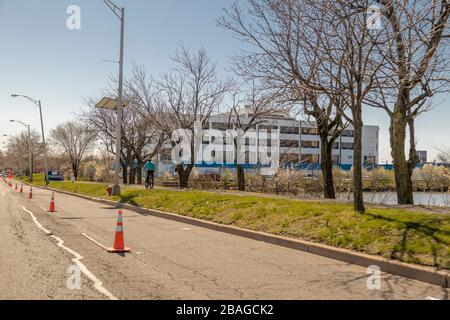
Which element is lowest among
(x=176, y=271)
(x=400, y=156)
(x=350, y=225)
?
(x=176, y=271)

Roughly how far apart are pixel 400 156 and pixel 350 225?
296 inches

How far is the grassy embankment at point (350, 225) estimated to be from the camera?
26.8 ft

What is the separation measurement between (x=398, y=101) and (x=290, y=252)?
8.42 m

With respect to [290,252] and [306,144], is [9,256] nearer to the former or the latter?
[290,252]

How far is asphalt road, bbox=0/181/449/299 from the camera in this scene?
6227 millimetres

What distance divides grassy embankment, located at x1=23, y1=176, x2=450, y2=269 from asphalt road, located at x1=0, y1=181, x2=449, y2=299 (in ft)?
2.15

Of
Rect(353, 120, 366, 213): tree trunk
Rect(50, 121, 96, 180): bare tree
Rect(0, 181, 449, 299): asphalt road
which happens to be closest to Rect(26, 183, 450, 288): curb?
Rect(0, 181, 449, 299): asphalt road

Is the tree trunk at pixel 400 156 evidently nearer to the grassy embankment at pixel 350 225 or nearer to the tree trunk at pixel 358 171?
the grassy embankment at pixel 350 225

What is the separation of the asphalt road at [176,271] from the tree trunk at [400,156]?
25.6 ft

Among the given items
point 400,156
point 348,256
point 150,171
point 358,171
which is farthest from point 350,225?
point 150,171

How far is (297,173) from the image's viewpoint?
3622 cm

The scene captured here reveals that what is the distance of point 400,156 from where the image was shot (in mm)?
16609

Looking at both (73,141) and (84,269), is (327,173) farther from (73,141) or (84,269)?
(73,141)
